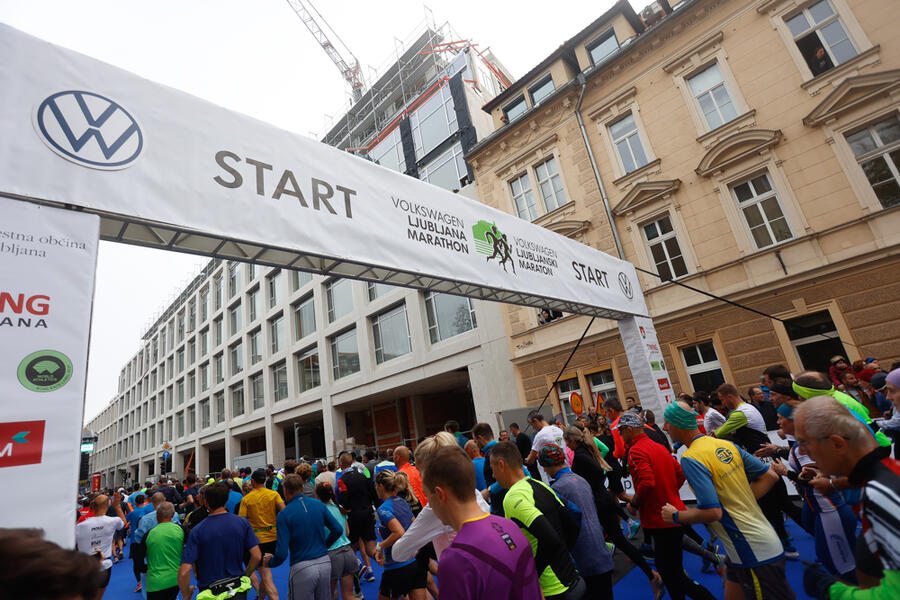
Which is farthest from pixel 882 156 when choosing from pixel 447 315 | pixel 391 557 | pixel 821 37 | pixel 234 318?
pixel 234 318

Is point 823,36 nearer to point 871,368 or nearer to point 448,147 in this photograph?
point 871,368

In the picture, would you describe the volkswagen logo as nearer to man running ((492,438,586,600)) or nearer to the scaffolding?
man running ((492,438,586,600))

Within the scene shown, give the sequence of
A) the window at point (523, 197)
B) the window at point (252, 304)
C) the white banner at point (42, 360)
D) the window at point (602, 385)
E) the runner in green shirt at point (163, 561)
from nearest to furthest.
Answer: the white banner at point (42, 360) < the runner in green shirt at point (163, 561) < the window at point (602, 385) < the window at point (523, 197) < the window at point (252, 304)

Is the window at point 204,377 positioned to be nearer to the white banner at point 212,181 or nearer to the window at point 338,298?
the window at point 338,298

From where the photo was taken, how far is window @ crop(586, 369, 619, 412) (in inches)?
555

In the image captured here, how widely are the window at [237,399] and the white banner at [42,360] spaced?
32.3m

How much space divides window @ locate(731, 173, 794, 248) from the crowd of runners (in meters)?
5.67

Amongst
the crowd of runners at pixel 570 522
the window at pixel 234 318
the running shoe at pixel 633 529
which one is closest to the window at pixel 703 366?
the crowd of runners at pixel 570 522

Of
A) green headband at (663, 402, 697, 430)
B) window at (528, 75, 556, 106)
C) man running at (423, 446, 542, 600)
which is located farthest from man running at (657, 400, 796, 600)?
window at (528, 75, 556, 106)

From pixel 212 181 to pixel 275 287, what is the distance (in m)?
27.5

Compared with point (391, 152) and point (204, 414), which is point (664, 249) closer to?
point (391, 152)

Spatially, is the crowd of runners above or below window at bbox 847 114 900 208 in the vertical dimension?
below

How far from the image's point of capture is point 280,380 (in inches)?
1137

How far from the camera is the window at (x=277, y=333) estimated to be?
1148 inches
